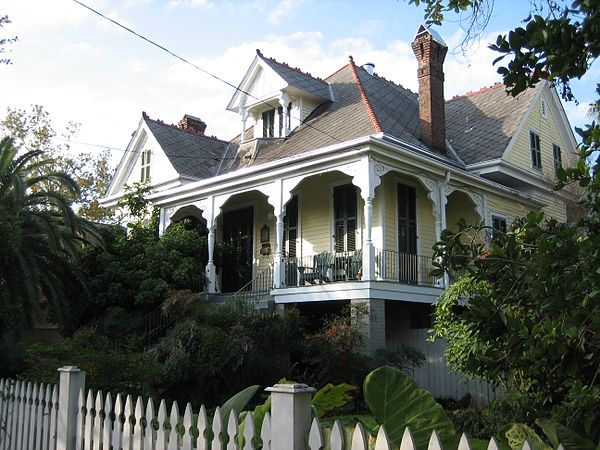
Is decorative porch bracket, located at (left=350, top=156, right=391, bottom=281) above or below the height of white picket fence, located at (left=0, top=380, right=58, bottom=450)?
above

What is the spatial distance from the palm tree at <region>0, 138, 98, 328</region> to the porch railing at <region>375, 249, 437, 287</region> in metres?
7.46

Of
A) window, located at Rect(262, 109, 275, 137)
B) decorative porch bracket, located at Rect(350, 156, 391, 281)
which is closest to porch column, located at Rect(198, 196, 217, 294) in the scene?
window, located at Rect(262, 109, 275, 137)

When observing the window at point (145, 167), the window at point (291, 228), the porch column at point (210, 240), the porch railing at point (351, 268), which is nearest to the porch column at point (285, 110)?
the window at point (291, 228)

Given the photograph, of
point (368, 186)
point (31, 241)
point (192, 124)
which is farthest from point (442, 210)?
point (192, 124)

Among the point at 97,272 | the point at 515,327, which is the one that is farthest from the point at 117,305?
the point at 515,327

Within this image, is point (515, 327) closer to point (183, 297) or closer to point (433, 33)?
point (183, 297)

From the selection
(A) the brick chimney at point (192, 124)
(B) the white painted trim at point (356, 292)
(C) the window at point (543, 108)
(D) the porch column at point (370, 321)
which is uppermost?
(A) the brick chimney at point (192, 124)

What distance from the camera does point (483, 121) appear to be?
2186 centimetres

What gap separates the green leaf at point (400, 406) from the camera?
377cm

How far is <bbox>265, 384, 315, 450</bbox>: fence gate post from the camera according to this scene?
11.6 ft

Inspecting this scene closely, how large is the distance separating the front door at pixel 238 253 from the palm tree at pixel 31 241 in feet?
15.7

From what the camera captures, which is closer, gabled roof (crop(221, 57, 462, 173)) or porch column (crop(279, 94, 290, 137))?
gabled roof (crop(221, 57, 462, 173))

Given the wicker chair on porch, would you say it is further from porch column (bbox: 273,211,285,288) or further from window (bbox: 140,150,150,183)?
window (bbox: 140,150,150,183)

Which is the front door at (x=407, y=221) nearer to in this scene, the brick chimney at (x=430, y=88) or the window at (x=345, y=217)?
the window at (x=345, y=217)
